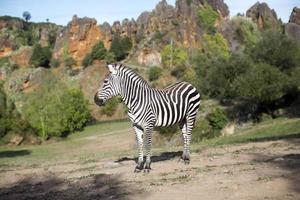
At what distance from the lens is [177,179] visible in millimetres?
11312

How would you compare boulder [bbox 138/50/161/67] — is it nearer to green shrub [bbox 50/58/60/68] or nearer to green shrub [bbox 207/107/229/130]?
green shrub [bbox 50/58/60/68]

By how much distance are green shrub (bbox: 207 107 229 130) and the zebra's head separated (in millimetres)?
28890

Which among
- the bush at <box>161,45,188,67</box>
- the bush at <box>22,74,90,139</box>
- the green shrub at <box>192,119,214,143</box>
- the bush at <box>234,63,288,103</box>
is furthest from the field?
the bush at <box>161,45,188,67</box>

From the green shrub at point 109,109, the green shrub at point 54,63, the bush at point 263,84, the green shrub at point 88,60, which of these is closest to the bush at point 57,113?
the green shrub at point 109,109

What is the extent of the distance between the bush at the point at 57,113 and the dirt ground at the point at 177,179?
4933cm

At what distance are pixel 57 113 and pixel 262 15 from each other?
6145 cm

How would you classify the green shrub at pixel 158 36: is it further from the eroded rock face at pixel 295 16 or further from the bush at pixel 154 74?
the eroded rock face at pixel 295 16

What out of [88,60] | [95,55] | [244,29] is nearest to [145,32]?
[95,55]

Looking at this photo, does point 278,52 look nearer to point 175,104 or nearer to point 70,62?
point 175,104

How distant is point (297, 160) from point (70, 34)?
315 feet

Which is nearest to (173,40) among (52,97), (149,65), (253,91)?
(149,65)

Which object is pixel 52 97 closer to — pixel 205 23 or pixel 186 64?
pixel 186 64

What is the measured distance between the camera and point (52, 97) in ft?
223

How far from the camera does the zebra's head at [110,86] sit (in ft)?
42.5
